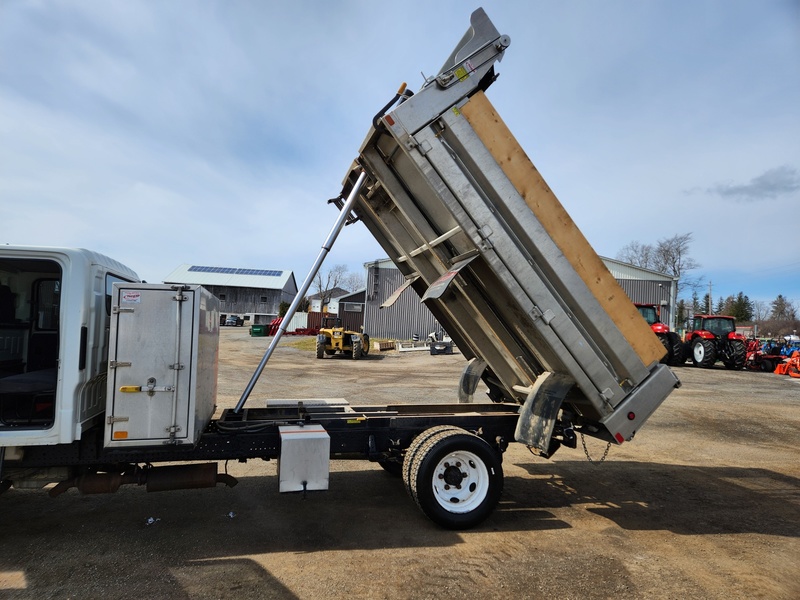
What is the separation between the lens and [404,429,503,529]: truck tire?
14.6ft

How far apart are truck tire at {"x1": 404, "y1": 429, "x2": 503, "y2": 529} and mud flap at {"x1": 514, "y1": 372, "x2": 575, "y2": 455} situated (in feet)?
1.29

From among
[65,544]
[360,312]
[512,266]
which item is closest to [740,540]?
[512,266]

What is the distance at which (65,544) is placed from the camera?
4.07 m

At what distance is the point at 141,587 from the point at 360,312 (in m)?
39.5

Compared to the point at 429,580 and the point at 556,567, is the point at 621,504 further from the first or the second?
the point at 429,580

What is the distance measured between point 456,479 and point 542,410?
3.37ft

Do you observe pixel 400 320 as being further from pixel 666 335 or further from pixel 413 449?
pixel 413 449

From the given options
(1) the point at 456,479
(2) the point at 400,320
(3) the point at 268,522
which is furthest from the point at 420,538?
(2) the point at 400,320

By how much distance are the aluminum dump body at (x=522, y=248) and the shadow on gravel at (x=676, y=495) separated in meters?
1.15

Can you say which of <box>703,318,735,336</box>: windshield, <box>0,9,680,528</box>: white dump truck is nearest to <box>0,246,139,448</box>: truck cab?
<box>0,9,680,528</box>: white dump truck

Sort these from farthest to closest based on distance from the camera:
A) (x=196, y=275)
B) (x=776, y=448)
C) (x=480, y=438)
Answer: (x=196, y=275)
(x=776, y=448)
(x=480, y=438)

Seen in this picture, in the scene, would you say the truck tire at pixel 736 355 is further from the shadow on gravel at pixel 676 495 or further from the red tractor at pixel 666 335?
the shadow on gravel at pixel 676 495

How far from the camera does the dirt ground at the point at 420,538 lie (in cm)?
356

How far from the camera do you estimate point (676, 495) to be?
571 cm
